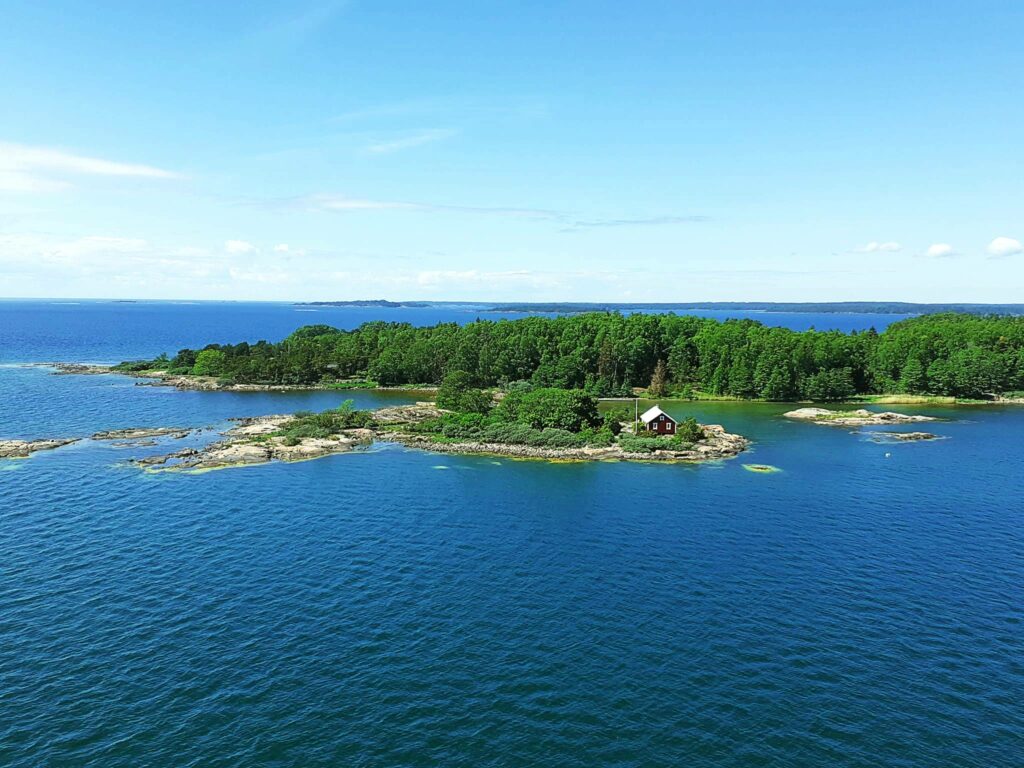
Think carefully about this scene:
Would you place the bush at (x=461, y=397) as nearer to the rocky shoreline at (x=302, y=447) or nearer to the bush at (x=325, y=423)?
the rocky shoreline at (x=302, y=447)

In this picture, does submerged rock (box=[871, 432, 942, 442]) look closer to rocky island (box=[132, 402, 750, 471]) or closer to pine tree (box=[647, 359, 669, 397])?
rocky island (box=[132, 402, 750, 471])

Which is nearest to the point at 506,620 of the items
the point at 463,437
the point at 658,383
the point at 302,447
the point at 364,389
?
the point at 463,437

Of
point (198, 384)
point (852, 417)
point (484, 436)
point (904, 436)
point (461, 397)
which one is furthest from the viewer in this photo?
point (198, 384)

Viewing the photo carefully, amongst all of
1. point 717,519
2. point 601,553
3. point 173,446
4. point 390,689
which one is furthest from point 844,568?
point 173,446

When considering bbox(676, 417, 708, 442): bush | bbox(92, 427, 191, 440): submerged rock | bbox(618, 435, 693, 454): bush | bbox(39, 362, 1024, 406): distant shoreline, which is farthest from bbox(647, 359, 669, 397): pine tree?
bbox(92, 427, 191, 440): submerged rock

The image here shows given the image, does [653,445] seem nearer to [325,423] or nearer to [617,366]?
[325,423]
